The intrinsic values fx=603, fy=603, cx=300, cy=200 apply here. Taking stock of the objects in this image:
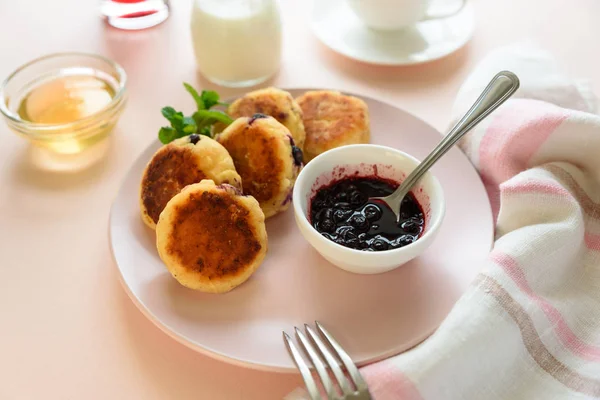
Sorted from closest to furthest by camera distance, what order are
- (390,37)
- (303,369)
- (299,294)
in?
(303,369) → (299,294) → (390,37)

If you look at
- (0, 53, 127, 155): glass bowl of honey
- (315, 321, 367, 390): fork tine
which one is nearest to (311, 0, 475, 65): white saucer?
(0, 53, 127, 155): glass bowl of honey

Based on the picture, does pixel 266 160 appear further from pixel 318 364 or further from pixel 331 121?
pixel 318 364

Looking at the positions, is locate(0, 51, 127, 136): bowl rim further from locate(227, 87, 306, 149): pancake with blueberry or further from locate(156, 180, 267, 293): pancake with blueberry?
locate(156, 180, 267, 293): pancake with blueberry

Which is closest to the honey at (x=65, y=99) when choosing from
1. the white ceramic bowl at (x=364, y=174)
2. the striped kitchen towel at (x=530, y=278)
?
the white ceramic bowl at (x=364, y=174)

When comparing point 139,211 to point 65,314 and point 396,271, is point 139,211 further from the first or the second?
point 396,271

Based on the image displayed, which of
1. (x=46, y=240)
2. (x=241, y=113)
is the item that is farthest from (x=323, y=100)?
(x=46, y=240)

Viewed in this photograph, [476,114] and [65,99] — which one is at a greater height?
[476,114]

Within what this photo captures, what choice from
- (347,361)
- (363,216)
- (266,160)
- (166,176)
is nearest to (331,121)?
(266,160)
